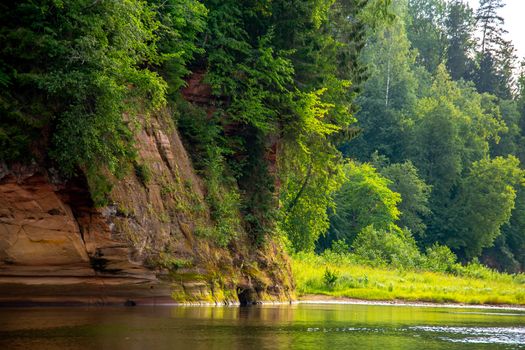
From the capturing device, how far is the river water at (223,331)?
1777 centimetres

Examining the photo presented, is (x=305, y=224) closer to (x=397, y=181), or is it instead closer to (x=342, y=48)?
(x=342, y=48)

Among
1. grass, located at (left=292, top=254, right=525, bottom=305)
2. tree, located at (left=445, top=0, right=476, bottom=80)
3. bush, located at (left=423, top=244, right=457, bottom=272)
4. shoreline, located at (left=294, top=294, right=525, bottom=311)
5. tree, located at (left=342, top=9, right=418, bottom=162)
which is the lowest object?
shoreline, located at (left=294, top=294, right=525, bottom=311)

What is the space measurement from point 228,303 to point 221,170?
6.12 meters

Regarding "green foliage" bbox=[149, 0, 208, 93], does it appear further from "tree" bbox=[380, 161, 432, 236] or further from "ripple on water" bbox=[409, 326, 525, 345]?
"tree" bbox=[380, 161, 432, 236]

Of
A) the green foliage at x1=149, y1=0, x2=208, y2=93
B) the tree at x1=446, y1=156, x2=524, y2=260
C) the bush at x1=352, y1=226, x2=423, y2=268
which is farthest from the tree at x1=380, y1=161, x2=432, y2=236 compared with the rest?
the green foliage at x1=149, y1=0, x2=208, y2=93

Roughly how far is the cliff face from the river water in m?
1.27

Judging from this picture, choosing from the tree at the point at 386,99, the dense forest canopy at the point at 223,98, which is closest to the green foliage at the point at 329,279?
the dense forest canopy at the point at 223,98

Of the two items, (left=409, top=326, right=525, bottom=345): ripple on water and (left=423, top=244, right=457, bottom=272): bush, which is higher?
(left=423, top=244, right=457, bottom=272): bush

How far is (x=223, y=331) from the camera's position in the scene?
21.2 meters

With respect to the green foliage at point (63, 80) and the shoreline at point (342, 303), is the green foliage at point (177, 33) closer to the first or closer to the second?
the green foliage at point (63, 80)

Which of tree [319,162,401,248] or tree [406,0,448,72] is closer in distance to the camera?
tree [319,162,401,248]

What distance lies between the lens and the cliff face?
86.4 ft

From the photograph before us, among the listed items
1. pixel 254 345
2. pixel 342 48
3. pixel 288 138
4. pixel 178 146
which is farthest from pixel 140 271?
pixel 342 48

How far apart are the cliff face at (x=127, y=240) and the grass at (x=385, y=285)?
10771mm
